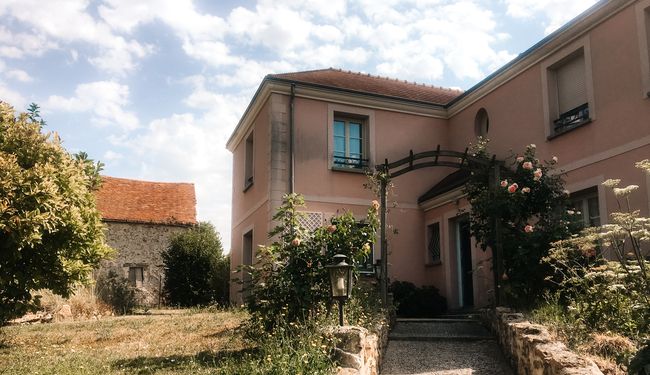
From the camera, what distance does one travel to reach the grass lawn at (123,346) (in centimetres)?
661

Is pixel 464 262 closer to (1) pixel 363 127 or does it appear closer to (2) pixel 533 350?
(1) pixel 363 127

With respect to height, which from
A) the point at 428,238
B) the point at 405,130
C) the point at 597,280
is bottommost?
the point at 597,280

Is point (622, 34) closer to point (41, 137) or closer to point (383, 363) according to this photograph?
point (383, 363)

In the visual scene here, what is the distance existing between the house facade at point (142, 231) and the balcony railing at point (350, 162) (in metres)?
9.31

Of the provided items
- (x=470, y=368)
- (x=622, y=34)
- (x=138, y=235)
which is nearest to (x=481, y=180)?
(x=622, y=34)

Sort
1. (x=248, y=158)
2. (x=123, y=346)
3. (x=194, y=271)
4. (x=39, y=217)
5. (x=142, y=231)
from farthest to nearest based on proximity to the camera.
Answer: (x=142, y=231) → (x=194, y=271) → (x=248, y=158) → (x=123, y=346) → (x=39, y=217)

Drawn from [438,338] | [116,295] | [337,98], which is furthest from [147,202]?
[438,338]

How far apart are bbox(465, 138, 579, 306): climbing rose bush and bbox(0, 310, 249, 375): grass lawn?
395 cm

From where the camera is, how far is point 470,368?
22.1 feet

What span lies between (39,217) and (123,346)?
228 centimetres

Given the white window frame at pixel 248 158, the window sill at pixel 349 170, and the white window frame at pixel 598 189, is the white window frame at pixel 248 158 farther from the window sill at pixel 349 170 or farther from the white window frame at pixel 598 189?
the white window frame at pixel 598 189

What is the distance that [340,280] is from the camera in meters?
6.38

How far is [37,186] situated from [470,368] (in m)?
5.87

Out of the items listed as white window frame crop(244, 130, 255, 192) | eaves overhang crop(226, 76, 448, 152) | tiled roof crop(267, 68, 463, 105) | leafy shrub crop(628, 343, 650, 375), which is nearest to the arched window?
eaves overhang crop(226, 76, 448, 152)
